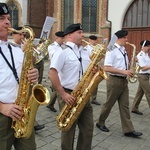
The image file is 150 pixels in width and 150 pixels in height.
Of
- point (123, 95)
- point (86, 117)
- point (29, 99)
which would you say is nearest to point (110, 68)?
point (123, 95)

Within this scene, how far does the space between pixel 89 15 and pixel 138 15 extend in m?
3.41

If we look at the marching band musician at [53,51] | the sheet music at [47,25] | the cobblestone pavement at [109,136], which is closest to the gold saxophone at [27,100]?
the cobblestone pavement at [109,136]

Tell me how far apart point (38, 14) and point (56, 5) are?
5.38 feet

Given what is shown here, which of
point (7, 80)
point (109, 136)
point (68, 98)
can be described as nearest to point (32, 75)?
point (7, 80)

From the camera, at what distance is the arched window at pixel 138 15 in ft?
47.1

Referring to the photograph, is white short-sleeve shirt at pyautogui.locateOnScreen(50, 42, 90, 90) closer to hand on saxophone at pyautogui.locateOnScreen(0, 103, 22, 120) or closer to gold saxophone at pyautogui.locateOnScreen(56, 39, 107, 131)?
gold saxophone at pyautogui.locateOnScreen(56, 39, 107, 131)

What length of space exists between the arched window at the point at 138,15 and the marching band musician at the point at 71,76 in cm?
1188

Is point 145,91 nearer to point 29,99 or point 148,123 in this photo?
point 148,123

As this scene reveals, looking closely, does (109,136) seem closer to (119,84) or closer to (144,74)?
(119,84)

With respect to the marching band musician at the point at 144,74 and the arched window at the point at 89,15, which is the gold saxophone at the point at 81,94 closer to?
the marching band musician at the point at 144,74

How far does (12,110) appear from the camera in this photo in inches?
94.3

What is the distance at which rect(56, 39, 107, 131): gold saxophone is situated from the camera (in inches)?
131

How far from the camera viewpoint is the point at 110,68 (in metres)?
4.77

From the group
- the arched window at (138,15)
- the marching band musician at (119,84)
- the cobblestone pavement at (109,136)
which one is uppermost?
the arched window at (138,15)
